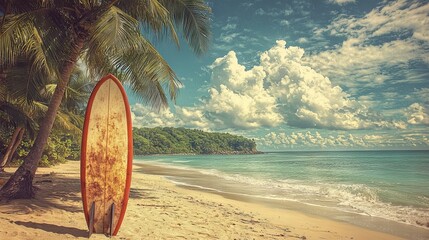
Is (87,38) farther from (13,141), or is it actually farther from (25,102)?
(13,141)

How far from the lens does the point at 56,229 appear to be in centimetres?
421

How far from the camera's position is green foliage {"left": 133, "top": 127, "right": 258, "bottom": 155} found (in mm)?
94419

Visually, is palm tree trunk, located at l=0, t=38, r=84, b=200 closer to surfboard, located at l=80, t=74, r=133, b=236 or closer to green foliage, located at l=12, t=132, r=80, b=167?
surfboard, located at l=80, t=74, r=133, b=236

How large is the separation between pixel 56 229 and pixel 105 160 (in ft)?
4.05

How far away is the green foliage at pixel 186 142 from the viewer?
94419 millimetres

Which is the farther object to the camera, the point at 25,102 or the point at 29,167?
the point at 25,102

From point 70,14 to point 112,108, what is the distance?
10.2 ft

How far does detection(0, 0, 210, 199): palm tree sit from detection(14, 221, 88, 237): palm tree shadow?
1.55 m

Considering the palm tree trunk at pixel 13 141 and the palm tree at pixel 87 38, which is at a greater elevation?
the palm tree at pixel 87 38

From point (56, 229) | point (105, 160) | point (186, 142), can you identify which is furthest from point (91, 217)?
point (186, 142)

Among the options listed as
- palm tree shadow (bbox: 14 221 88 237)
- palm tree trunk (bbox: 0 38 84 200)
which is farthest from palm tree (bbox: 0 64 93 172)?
palm tree shadow (bbox: 14 221 88 237)

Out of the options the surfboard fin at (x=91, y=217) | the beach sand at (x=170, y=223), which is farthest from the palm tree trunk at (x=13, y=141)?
the surfboard fin at (x=91, y=217)

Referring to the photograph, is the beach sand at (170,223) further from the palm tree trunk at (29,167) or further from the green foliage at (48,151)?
the green foliage at (48,151)

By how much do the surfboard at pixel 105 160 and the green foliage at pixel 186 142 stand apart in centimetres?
8694
